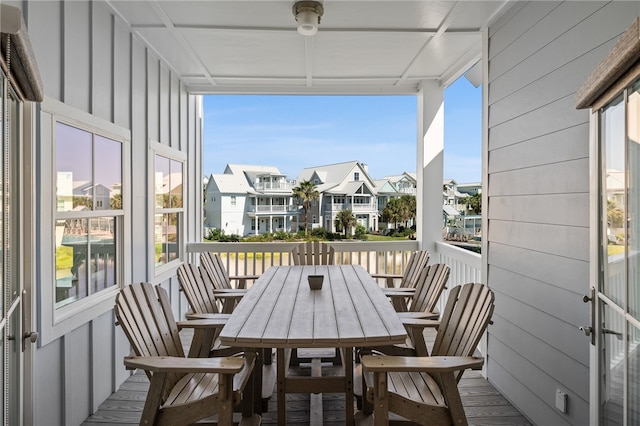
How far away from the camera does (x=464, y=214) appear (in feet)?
14.5

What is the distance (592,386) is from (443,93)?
3.99m

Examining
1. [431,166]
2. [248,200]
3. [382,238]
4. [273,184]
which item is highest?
[431,166]

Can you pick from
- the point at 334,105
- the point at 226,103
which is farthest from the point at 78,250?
the point at 334,105

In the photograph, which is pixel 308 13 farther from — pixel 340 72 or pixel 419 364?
pixel 419 364

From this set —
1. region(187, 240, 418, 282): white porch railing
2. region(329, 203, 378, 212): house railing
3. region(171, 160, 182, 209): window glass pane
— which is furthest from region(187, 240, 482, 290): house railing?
region(171, 160, 182, 209): window glass pane

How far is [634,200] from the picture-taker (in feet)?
4.10

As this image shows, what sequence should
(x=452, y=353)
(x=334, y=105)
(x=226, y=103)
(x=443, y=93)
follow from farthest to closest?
(x=334, y=105) < (x=226, y=103) < (x=443, y=93) < (x=452, y=353)

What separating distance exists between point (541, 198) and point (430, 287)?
1.02 metres

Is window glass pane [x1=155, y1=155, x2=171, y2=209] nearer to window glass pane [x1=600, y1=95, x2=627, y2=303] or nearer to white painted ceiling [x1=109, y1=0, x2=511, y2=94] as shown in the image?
white painted ceiling [x1=109, y1=0, x2=511, y2=94]

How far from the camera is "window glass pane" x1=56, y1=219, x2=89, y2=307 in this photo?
8.44 ft

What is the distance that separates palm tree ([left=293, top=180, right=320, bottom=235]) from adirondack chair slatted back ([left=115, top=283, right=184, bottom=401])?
3.30m

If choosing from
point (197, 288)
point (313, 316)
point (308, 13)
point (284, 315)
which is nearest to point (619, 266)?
point (313, 316)

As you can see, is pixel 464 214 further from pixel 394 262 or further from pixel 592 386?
pixel 592 386

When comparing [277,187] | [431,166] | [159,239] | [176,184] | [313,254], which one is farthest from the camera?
[277,187]
